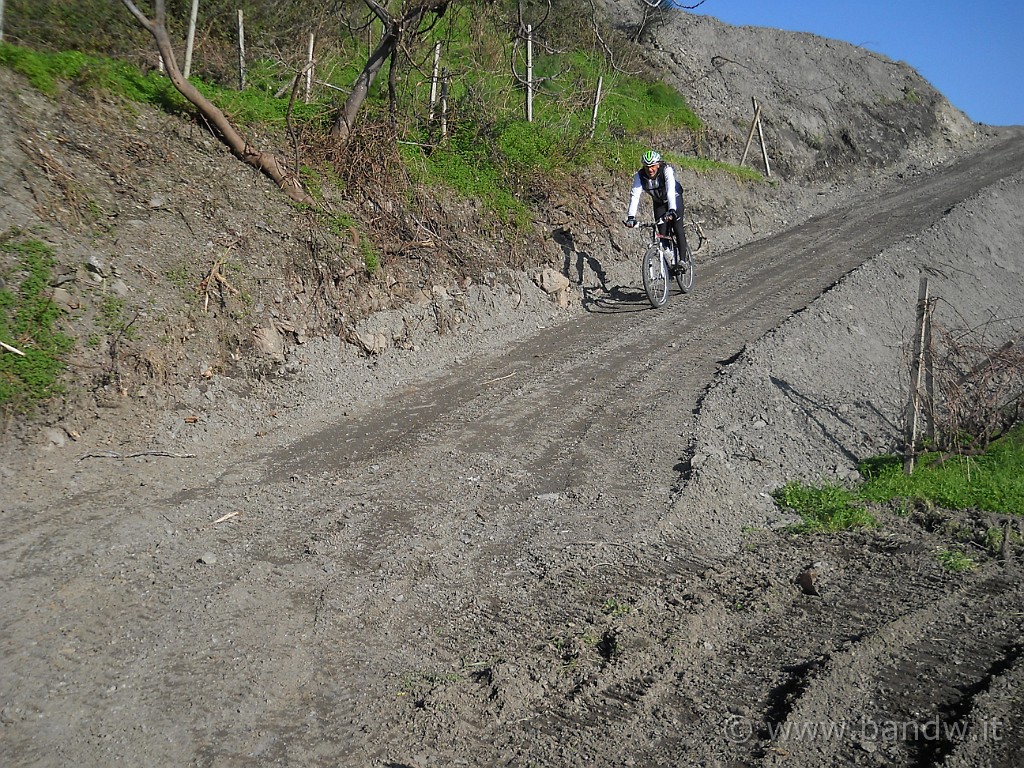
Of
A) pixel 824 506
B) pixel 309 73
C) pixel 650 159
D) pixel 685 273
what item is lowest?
pixel 824 506

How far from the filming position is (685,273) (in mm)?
13938

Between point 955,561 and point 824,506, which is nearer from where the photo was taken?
point 955,561

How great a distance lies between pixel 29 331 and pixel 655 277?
9045mm

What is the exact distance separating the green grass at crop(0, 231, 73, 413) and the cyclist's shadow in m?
8.34

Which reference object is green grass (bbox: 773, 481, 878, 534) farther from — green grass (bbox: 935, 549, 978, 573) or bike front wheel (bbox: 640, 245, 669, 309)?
bike front wheel (bbox: 640, 245, 669, 309)

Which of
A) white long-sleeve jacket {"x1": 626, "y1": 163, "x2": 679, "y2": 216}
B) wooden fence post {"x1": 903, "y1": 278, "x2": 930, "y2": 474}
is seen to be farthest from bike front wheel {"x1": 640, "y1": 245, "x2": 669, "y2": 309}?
wooden fence post {"x1": 903, "y1": 278, "x2": 930, "y2": 474}

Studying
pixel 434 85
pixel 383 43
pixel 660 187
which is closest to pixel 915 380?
pixel 660 187

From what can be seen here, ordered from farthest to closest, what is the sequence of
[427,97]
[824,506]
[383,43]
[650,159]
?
[427,97]
[650,159]
[383,43]
[824,506]

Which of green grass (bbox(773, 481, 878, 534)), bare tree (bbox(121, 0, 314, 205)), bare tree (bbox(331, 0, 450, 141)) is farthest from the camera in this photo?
bare tree (bbox(331, 0, 450, 141))

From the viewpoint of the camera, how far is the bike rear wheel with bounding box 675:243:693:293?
44.4 feet

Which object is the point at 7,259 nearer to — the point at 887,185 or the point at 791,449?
the point at 791,449

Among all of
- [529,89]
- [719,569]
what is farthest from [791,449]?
[529,89]

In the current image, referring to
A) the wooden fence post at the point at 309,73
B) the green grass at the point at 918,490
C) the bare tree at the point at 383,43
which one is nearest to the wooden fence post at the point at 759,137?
the bare tree at the point at 383,43

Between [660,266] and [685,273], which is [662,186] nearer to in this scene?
[660,266]
